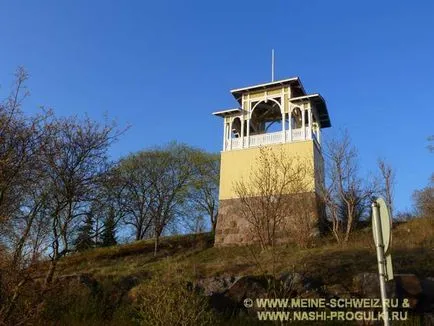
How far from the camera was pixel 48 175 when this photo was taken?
37.2 ft

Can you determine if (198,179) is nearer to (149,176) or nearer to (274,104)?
(149,176)

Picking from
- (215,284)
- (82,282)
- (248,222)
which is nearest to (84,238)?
(82,282)

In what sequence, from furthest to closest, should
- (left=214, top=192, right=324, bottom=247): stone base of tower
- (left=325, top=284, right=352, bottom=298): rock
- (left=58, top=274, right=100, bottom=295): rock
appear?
1. (left=214, top=192, right=324, bottom=247): stone base of tower
2. (left=58, top=274, right=100, bottom=295): rock
3. (left=325, top=284, right=352, bottom=298): rock

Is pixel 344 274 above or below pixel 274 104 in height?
below

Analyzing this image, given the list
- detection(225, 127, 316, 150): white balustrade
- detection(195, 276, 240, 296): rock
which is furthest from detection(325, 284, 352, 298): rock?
detection(225, 127, 316, 150): white balustrade

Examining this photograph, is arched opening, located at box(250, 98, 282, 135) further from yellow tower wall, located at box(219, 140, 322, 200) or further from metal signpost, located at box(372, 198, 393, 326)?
metal signpost, located at box(372, 198, 393, 326)

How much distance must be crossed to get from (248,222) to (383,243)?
19.3m

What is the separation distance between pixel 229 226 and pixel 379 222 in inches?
844

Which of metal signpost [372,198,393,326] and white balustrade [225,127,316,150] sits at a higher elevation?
white balustrade [225,127,316,150]

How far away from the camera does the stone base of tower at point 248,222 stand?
21.6 m

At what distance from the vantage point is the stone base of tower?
71.0ft

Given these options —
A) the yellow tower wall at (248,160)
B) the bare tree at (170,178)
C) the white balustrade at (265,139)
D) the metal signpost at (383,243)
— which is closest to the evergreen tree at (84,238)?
the metal signpost at (383,243)

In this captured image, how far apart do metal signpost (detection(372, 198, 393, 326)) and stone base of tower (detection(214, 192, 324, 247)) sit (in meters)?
15.9

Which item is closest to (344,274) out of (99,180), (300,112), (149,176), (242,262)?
(242,262)
